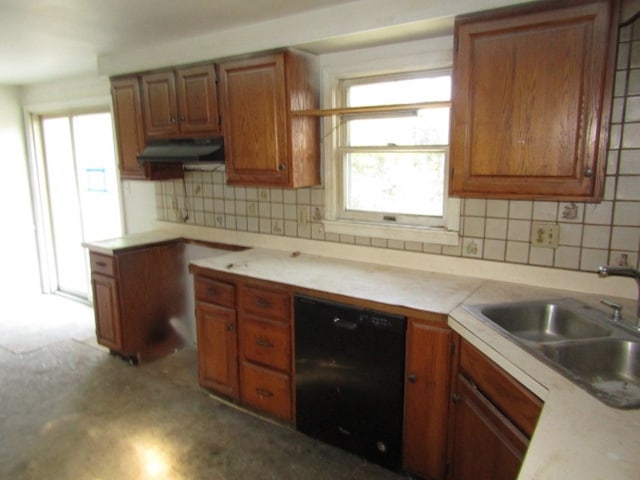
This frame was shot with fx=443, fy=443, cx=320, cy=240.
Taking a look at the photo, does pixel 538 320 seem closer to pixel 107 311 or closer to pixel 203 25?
pixel 203 25

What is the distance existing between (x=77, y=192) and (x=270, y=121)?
118 inches

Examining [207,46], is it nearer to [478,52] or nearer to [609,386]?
[478,52]

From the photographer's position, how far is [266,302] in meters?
2.38

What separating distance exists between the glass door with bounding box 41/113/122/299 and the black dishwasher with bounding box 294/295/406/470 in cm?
279

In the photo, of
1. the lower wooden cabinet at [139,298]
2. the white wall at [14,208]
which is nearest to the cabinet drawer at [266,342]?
the lower wooden cabinet at [139,298]

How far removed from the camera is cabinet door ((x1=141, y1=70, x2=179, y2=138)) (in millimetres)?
2949

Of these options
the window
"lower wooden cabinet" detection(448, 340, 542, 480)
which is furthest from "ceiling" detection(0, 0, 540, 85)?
"lower wooden cabinet" detection(448, 340, 542, 480)

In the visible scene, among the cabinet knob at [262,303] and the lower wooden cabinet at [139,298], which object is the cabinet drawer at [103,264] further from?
the cabinet knob at [262,303]

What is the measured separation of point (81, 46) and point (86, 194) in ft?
6.24

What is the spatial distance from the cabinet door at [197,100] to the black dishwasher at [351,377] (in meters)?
1.33

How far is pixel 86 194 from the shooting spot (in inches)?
177

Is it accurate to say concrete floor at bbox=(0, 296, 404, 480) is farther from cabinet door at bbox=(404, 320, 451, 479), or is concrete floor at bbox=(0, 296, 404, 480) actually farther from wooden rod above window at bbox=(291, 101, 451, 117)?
wooden rod above window at bbox=(291, 101, 451, 117)

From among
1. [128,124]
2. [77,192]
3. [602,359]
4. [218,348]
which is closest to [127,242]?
[128,124]

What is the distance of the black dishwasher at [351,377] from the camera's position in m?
Answer: 1.99
